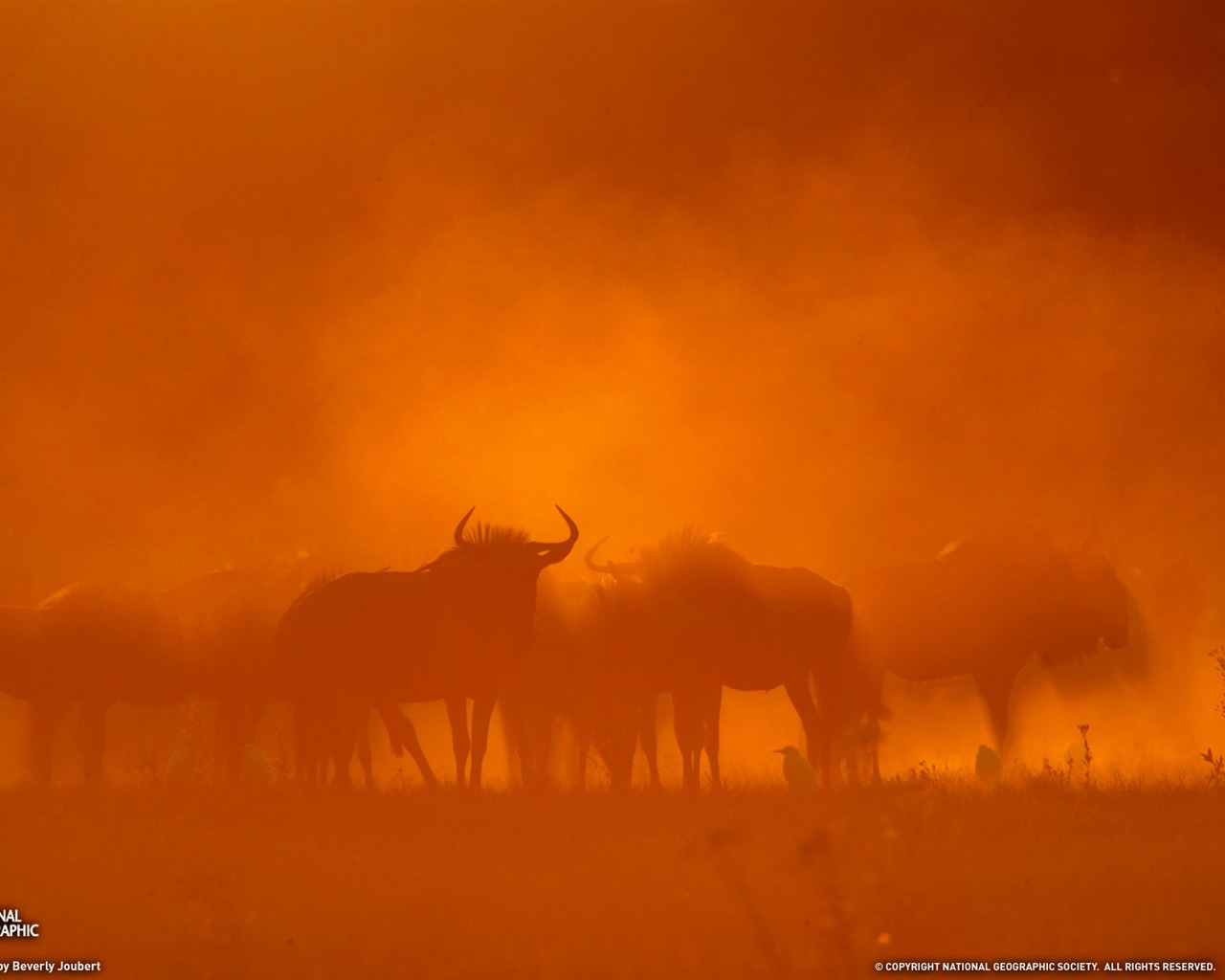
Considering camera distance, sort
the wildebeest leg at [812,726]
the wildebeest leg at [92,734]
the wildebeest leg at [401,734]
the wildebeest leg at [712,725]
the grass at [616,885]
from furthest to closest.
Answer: the wildebeest leg at [92,734]
the wildebeest leg at [812,726]
the wildebeest leg at [712,725]
the wildebeest leg at [401,734]
the grass at [616,885]

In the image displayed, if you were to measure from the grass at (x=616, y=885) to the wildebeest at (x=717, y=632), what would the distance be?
2.00 meters

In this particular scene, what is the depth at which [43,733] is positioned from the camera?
1306 centimetres

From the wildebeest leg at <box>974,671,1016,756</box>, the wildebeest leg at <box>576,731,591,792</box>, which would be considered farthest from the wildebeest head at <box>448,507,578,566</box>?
the wildebeest leg at <box>974,671,1016,756</box>

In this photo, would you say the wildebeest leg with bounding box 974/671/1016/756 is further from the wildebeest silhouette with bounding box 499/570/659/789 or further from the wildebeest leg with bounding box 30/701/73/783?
the wildebeest leg with bounding box 30/701/73/783

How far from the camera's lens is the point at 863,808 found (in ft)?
28.2

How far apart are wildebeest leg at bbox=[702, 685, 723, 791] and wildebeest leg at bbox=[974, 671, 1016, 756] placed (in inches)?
108

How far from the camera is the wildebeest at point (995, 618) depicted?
13047mm

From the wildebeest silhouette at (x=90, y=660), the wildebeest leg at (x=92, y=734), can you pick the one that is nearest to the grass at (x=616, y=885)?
the wildebeest leg at (x=92, y=734)

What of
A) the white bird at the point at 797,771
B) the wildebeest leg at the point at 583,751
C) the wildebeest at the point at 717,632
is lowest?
the white bird at the point at 797,771

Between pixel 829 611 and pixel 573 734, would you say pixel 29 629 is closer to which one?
pixel 573 734

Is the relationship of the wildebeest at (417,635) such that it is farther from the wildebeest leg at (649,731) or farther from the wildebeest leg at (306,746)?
the wildebeest leg at (649,731)

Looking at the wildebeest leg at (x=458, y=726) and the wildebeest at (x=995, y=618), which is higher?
the wildebeest at (x=995, y=618)

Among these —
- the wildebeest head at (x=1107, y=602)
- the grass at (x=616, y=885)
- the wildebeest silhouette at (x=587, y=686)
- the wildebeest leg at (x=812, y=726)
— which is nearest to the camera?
the grass at (x=616, y=885)

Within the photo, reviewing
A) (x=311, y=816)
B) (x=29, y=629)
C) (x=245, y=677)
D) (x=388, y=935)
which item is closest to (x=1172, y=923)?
(x=388, y=935)
